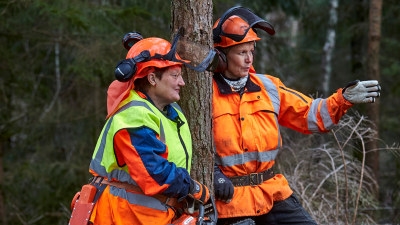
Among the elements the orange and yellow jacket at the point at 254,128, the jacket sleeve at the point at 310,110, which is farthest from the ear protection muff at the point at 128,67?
the jacket sleeve at the point at 310,110

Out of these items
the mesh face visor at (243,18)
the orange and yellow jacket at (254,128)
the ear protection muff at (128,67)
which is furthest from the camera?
the mesh face visor at (243,18)

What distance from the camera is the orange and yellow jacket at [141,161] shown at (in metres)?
3.71

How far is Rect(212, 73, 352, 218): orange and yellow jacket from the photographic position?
181 inches

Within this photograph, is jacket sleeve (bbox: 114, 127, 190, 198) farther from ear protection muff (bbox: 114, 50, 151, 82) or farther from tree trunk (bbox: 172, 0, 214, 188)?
tree trunk (bbox: 172, 0, 214, 188)

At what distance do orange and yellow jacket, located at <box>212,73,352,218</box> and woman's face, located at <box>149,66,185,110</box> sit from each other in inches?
27.9

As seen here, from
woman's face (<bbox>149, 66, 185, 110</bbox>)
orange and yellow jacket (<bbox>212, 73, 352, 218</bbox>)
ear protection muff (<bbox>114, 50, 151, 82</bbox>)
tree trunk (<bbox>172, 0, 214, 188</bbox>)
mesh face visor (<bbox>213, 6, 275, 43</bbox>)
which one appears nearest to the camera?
ear protection muff (<bbox>114, 50, 151, 82</bbox>)

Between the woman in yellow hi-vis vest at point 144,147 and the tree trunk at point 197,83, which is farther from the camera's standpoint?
the tree trunk at point 197,83

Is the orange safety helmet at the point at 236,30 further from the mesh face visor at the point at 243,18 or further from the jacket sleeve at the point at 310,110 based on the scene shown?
the jacket sleeve at the point at 310,110

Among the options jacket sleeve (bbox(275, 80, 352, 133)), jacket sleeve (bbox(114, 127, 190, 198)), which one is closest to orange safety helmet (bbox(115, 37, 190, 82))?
jacket sleeve (bbox(114, 127, 190, 198))

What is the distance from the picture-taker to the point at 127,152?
372 centimetres

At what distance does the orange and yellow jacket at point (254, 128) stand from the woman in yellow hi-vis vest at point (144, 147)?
576 mm

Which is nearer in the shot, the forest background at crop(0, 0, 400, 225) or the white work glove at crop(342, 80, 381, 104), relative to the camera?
the white work glove at crop(342, 80, 381, 104)

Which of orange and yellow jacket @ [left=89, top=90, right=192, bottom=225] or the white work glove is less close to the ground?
the white work glove

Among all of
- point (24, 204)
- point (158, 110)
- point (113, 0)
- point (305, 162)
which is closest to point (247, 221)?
point (158, 110)
